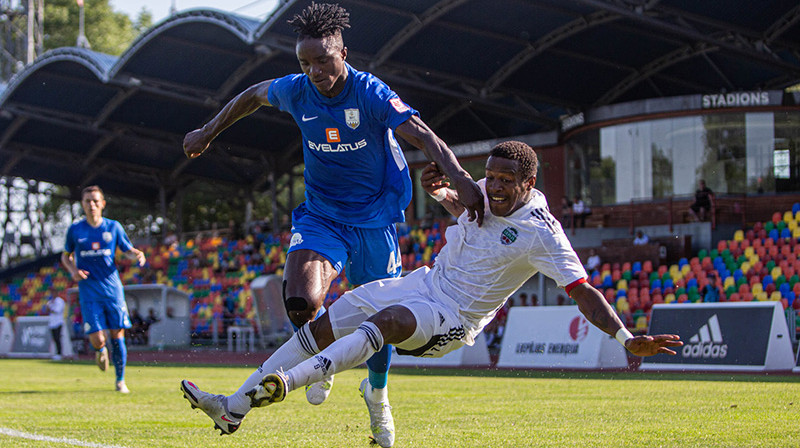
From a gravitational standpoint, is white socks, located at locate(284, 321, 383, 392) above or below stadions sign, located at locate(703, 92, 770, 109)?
below

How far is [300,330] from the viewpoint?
5.52 m

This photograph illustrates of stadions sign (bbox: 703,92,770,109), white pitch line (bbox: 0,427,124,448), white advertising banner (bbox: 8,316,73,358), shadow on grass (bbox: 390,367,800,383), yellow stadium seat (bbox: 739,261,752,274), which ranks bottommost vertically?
white advertising banner (bbox: 8,316,73,358)

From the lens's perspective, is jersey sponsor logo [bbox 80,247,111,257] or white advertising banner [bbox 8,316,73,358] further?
white advertising banner [bbox 8,316,73,358]

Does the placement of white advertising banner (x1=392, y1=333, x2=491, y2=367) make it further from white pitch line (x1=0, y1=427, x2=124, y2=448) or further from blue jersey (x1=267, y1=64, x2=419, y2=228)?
blue jersey (x1=267, y1=64, x2=419, y2=228)

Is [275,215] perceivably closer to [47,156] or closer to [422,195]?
[422,195]

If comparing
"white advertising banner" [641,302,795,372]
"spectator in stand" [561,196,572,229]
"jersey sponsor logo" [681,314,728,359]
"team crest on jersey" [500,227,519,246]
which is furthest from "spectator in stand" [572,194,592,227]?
"team crest on jersey" [500,227,519,246]

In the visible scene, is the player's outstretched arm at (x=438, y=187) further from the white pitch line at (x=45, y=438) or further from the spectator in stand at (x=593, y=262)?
the spectator in stand at (x=593, y=262)

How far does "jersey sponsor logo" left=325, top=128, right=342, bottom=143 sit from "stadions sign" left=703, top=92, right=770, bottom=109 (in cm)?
2147

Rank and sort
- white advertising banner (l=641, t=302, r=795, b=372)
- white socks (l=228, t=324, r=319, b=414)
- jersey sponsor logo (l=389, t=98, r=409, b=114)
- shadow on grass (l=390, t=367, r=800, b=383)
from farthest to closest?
white advertising banner (l=641, t=302, r=795, b=372) → shadow on grass (l=390, t=367, r=800, b=383) → jersey sponsor logo (l=389, t=98, r=409, b=114) → white socks (l=228, t=324, r=319, b=414)

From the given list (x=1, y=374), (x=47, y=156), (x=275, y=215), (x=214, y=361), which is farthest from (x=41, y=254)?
(x=1, y=374)

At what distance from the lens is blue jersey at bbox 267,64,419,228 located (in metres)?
5.87

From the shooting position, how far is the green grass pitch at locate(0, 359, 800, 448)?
21.1 ft

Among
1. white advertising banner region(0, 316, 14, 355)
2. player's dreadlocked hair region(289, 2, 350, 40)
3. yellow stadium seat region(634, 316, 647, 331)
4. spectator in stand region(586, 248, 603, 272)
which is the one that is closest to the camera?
player's dreadlocked hair region(289, 2, 350, 40)

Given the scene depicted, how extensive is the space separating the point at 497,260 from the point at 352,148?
4.11 ft
